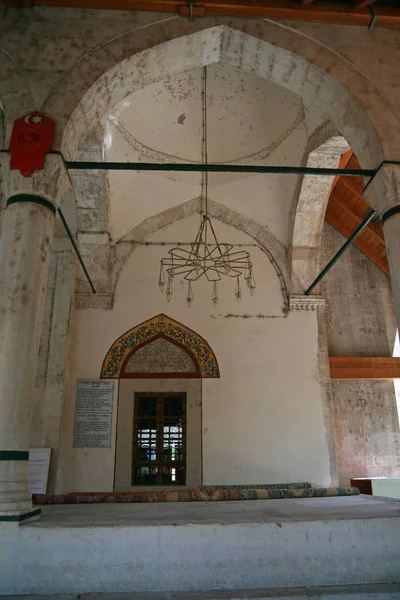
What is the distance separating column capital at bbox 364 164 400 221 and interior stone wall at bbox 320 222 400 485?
4.41 m

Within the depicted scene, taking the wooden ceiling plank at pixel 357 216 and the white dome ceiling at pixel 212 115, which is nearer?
the white dome ceiling at pixel 212 115

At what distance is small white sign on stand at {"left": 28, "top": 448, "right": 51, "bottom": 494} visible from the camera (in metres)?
5.80

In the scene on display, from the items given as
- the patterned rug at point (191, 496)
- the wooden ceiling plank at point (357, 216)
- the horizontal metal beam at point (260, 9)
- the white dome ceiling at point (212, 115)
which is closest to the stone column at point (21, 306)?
the patterned rug at point (191, 496)

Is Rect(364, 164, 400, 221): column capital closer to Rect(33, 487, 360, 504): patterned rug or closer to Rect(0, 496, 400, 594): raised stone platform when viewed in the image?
Rect(0, 496, 400, 594): raised stone platform

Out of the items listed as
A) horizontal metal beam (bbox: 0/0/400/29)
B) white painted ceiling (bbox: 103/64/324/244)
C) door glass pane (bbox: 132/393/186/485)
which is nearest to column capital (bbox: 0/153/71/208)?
horizontal metal beam (bbox: 0/0/400/29)

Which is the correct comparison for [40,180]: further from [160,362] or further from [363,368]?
[363,368]

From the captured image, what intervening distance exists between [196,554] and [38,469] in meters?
4.23

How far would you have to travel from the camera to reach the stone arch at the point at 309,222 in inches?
263

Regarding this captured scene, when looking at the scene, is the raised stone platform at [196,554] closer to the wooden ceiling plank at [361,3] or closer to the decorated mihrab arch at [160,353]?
the wooden ceiling plank at [361,3]

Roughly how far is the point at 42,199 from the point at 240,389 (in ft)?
14.8

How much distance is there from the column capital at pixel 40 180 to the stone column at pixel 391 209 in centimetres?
246

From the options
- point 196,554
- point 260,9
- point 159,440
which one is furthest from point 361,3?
point 159,440

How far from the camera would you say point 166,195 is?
729cm

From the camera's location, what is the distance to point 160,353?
7.03 m
